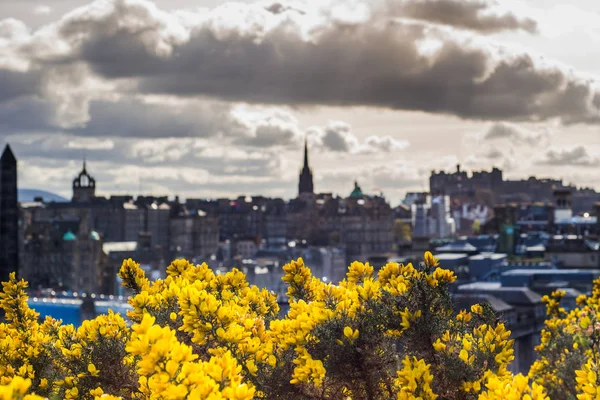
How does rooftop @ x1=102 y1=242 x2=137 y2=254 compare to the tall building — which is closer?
A: the tall building

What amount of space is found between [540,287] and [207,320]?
79.1 metres

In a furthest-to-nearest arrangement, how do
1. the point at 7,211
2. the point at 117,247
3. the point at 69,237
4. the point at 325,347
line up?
1. the point at 117,247
2. the point at 69,237
3. the point at 7,211
4. the point at 325,347

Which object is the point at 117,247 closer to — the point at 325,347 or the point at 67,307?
the point at 67,307

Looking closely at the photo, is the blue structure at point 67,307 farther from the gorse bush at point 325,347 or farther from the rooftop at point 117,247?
the gorse bush at point 325,347

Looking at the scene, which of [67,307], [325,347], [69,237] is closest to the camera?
[325,347]

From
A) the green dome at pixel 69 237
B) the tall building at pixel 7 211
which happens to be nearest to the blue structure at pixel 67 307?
the green dome at pixel 69 237

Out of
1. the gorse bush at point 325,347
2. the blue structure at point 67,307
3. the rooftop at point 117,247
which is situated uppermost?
the gorse bush at point 325,347

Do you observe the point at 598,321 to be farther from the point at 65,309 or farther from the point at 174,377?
the point at 65,309

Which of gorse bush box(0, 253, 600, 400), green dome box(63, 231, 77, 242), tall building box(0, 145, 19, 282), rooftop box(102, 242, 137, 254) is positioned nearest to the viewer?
gorse bush box(0, 253, 600, 400)

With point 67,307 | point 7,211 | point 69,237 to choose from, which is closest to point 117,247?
point 69,237

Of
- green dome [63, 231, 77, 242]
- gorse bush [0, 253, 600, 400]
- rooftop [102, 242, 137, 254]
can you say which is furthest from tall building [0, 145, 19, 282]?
rooftop [102, 242, 137, 254]

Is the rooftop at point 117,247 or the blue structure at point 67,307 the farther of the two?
the rooftop at point 117,247

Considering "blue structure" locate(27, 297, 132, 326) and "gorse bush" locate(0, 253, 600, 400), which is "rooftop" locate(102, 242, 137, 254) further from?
"gorse bush" locate(0, 253, 600, 400)

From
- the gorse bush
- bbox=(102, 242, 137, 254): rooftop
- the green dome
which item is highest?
the gorse bush
